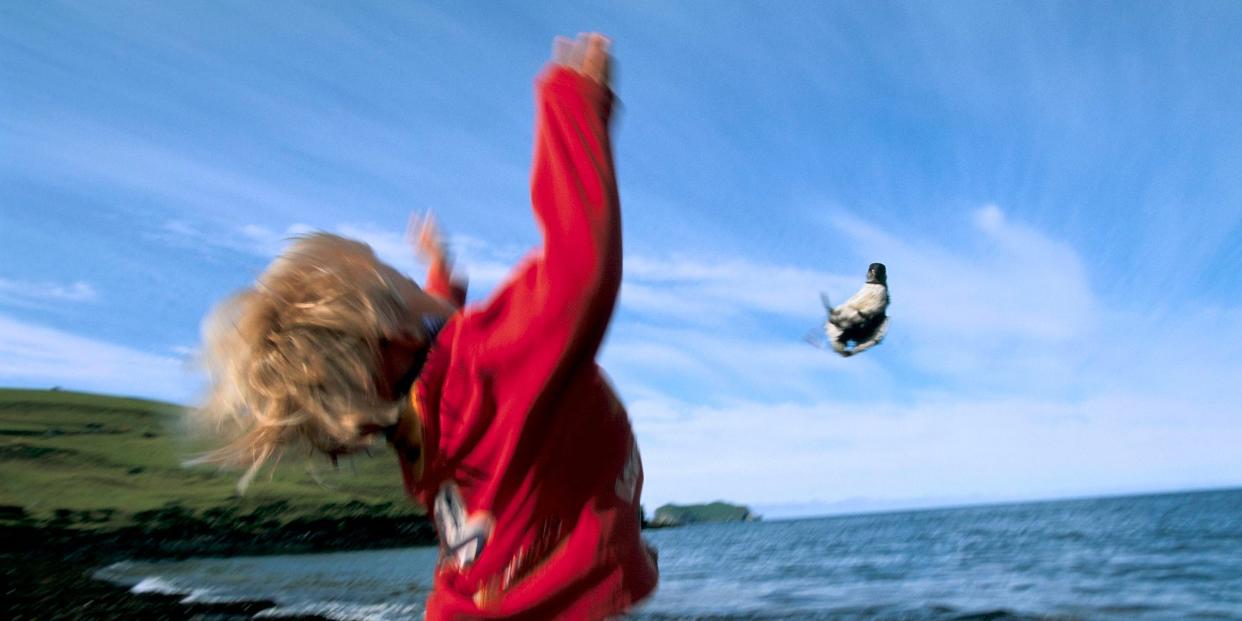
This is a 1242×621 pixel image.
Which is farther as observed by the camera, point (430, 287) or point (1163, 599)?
point (1163, 599)

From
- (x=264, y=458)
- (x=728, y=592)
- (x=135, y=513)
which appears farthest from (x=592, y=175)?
(x=135, y=513)

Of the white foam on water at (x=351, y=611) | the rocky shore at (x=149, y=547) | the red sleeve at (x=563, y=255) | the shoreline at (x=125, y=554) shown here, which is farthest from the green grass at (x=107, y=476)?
the red sleeve at (x=563, y=255)

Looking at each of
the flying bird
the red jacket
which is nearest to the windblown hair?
the red jacket

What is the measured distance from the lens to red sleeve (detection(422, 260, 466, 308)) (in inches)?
86.6

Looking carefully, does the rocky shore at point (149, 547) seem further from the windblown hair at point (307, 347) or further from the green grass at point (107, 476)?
the windblown hair at point (307, 347)

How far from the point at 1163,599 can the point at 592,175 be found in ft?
54.3

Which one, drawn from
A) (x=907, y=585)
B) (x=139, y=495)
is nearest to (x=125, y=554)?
(x=139, y=495)

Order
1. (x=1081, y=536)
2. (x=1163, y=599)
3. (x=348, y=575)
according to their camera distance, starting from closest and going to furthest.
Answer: (x=1163, y=599), (x=348, y=575), (x=1081, y=536)

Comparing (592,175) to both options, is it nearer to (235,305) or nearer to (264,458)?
(235,305)

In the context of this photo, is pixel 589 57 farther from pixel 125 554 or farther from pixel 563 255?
pixel 125 554

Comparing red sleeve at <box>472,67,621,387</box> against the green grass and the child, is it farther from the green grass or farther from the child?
the green grass

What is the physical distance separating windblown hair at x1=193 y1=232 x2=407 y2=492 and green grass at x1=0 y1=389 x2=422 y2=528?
41222mm

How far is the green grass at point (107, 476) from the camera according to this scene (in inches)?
1875

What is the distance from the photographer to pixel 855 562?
2761cm
